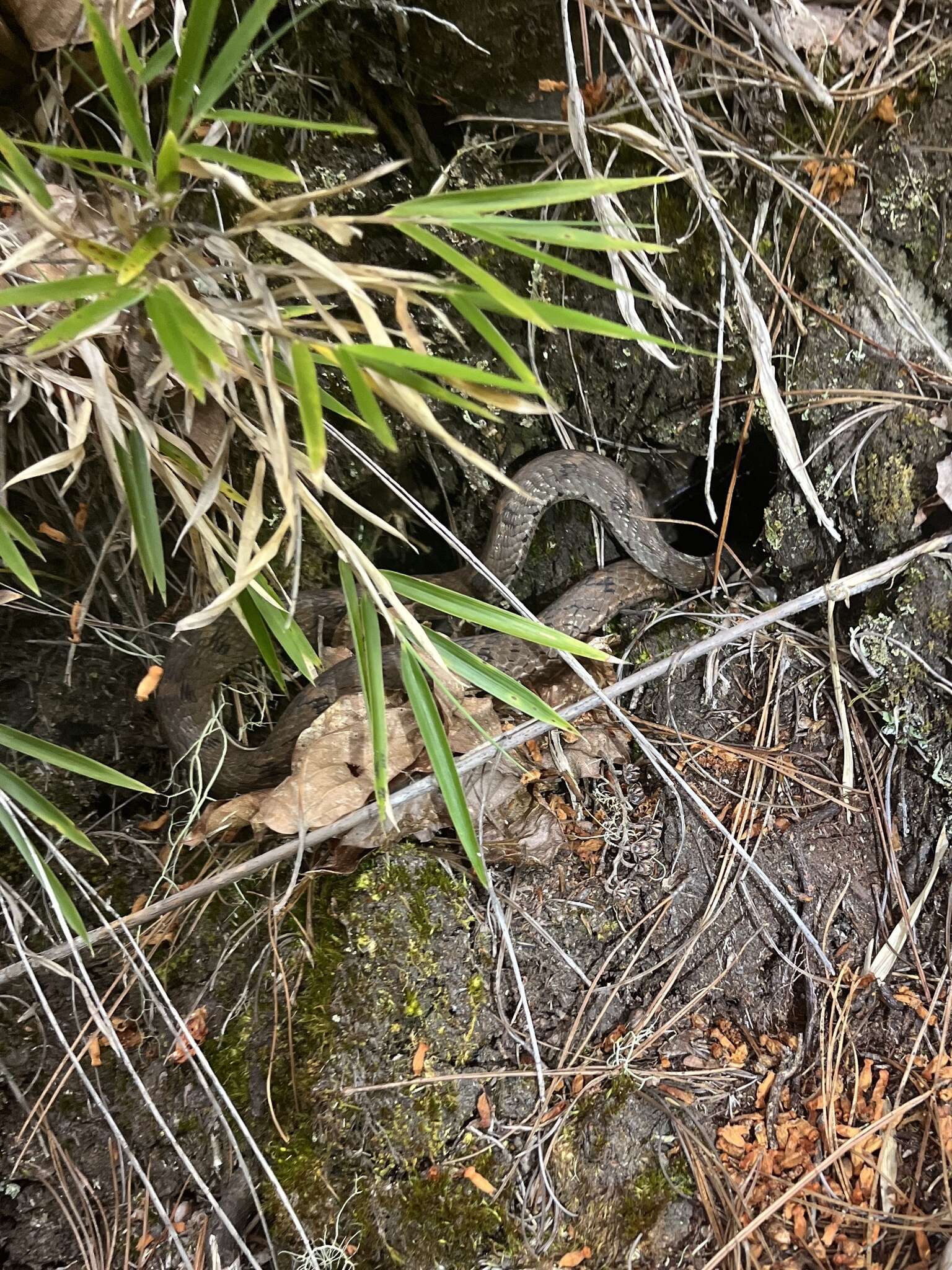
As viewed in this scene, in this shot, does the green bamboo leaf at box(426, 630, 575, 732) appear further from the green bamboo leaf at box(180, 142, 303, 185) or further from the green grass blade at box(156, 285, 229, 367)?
the green bamboo leaf at box(180, 142, 303, 185)

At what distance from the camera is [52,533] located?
1.88m

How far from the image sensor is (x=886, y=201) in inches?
72.4

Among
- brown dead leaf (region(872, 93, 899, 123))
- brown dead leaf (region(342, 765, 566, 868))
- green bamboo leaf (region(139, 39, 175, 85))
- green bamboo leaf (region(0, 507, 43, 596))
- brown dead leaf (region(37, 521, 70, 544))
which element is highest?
green bamboo leaf (region(139, 39, 175, 85))

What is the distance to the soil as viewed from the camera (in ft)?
5.40

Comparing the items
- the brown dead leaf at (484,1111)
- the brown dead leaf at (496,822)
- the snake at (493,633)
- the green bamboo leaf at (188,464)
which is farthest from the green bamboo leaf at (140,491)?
the brown dead leaf at (484,1111)

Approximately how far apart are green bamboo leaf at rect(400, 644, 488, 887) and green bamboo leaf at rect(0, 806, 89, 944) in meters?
0.80

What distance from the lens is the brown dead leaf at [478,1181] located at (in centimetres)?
161

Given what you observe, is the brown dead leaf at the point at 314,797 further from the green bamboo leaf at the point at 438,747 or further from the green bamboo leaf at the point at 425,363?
the green bamboo leaf at the point at 425,363

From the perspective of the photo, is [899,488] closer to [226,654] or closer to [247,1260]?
[226,654]

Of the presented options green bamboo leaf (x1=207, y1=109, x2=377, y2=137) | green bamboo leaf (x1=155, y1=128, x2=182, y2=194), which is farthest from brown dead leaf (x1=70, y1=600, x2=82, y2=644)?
green bamboo leaf (x1=207, y1=109, x2=377, y2=137)

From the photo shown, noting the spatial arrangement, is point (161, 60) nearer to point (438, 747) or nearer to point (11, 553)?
point (11, 553)

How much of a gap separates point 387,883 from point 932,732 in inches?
54.6

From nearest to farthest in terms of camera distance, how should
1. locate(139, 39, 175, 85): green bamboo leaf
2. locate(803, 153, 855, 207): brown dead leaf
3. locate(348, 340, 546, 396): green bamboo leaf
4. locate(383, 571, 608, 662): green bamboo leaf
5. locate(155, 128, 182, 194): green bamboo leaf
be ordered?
locate(348, 340, 546, 396): green bamboo leaf → locate(155, 128, 182, 194): green bamboo leaf → locate(139, 39, 175, 85): green bamboo leaf → locate(383, 571, 608, 662): green bamboo leaf → locate(803, 153, 855, 207): brown dead leaf

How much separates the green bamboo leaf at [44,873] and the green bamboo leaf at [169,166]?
4.04ft
